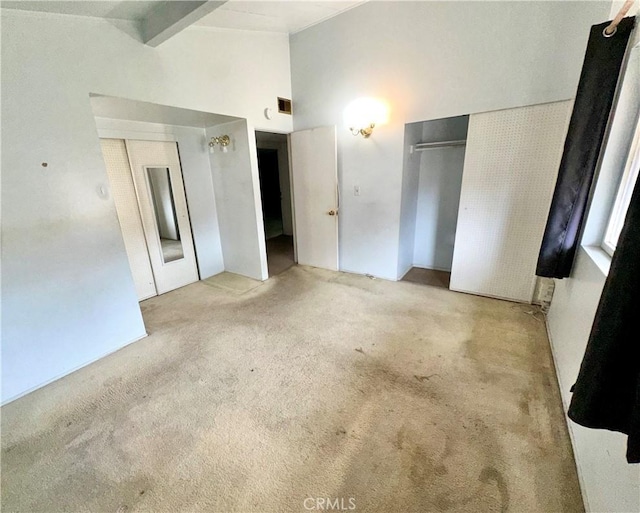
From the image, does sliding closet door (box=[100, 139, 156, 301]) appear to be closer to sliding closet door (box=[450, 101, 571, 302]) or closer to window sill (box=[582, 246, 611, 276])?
sliding closet door (box=[450, 101, 571, 302])

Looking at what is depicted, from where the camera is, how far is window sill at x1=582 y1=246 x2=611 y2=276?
147 cm

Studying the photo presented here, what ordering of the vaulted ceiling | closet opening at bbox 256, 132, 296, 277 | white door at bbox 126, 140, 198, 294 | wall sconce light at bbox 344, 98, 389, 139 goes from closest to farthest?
1. the vaulted ceiling
2. wall sconce light at bbox 344, 98, 389, 139
3. white door at bbox 126, 140, 198, 294
4. closet opening at bbox 256, 132, 296, 277

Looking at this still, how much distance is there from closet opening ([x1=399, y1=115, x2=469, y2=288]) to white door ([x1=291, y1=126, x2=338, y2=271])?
92 centimetres

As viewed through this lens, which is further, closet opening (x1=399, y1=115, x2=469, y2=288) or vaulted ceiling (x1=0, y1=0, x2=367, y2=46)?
closet opening (x1=399, y1=115, x2=469, y2=288)

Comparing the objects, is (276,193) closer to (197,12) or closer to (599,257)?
(197,12)

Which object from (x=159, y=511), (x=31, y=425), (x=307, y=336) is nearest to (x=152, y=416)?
(x=159, y=511)

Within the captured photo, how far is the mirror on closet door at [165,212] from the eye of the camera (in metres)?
3.29

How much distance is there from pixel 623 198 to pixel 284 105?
135 inches

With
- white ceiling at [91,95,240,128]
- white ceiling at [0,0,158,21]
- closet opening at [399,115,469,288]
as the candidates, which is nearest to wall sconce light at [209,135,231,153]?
white ceiling at [91,95,240,128]

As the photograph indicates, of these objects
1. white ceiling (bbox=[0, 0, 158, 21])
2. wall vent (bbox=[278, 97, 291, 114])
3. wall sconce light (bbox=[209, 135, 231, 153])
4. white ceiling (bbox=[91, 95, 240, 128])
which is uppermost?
white ceiling (bbox=[0, 0, 158, 21])

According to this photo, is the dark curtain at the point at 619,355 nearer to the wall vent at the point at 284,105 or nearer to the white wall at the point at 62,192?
the white wall at the point at 62,192

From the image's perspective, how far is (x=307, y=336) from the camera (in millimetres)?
2430

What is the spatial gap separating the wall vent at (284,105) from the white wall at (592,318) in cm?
313
